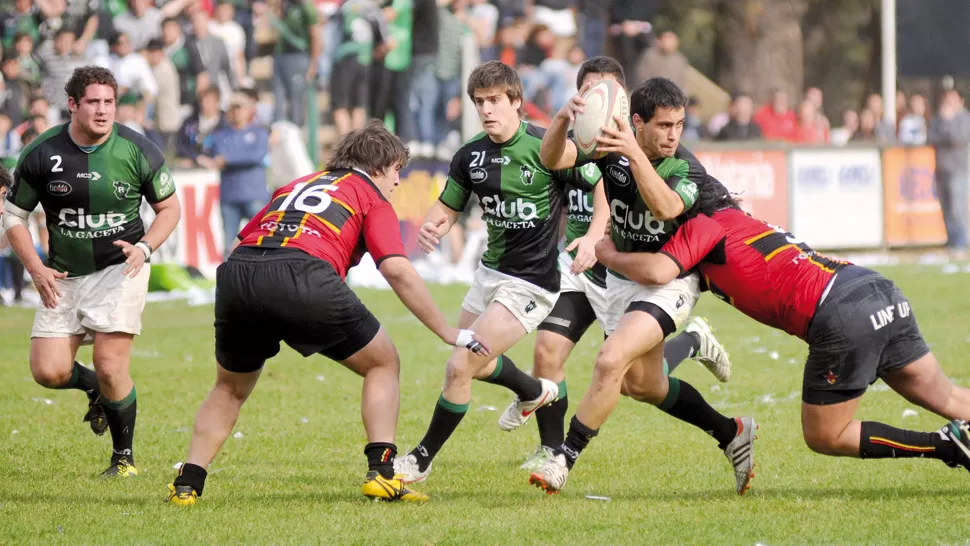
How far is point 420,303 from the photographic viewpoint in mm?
5957

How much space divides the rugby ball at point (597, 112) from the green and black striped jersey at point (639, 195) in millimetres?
177

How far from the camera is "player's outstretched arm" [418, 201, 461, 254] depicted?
685 centimetres

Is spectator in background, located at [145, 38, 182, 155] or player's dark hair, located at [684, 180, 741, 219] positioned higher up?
player's dark hair, located at [684, 180, 741, 219]

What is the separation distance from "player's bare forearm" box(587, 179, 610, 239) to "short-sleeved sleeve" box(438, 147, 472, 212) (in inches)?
28.0

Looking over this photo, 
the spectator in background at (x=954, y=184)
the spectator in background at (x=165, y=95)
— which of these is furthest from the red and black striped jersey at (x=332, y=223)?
the spectator in background at (x=954, y=184)

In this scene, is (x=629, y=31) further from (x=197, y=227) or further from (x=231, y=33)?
(x=197, y=227)

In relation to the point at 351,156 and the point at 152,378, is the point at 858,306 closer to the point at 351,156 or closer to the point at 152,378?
the point at 351,156

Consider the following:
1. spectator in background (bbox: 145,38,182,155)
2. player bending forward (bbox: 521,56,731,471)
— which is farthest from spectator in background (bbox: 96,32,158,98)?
player bending forward (bbox: 521,56,731,471)

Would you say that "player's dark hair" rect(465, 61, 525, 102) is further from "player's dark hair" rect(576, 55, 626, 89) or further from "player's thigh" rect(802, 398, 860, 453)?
"player's thigh" rect(802, 398, 860, 453)

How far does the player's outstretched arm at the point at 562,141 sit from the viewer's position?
19.9 feet

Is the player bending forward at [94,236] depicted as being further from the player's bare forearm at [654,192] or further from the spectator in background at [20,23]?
the spectator in background at [20,23]

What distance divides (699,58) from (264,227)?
35.9 meters

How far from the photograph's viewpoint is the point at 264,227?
614cm

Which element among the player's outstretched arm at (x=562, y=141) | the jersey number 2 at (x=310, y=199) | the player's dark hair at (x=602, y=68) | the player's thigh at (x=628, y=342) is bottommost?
the player's thigh at (x=628, y=342)
